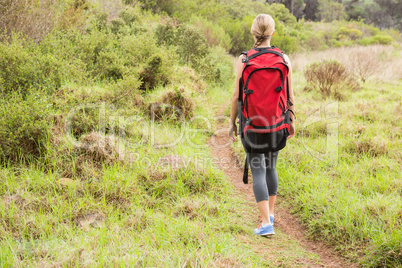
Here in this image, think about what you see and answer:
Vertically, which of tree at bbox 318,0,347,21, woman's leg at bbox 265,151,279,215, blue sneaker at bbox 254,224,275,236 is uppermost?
tree at bbox 318,0,347,21

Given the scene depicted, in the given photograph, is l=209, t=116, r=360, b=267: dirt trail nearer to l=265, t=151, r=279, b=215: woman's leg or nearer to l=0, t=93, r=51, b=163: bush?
l=265, t=151, r=279, b=215: woman's leg

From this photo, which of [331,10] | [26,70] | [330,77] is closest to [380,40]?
[331,10]

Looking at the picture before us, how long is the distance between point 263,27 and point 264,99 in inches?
25.5

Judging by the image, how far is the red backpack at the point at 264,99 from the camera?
9.23 feet

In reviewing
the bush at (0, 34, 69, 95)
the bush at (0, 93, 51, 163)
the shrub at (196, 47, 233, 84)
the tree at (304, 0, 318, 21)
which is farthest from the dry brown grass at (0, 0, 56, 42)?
the tree at (304, 0, 318, 21)

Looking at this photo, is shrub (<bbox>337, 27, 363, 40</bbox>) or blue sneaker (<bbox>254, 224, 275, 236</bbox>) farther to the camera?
shrub (<bbox>337, 27, 363, 40</bbox>)

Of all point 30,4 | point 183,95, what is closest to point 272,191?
point 183,95

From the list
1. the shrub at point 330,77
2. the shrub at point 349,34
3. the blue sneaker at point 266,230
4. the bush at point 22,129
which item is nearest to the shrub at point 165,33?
the shrub at point 330,77

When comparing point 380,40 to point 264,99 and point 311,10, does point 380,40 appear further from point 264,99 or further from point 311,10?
point 264,99

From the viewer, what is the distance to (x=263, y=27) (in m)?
2.86

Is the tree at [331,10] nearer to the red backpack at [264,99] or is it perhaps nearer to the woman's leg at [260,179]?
the red backpack at [264,99]

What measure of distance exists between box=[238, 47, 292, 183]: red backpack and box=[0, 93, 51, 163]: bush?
9.54ft

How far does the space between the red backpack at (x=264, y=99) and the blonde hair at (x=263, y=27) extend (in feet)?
0.40

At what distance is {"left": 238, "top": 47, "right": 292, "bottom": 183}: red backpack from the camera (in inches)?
111
